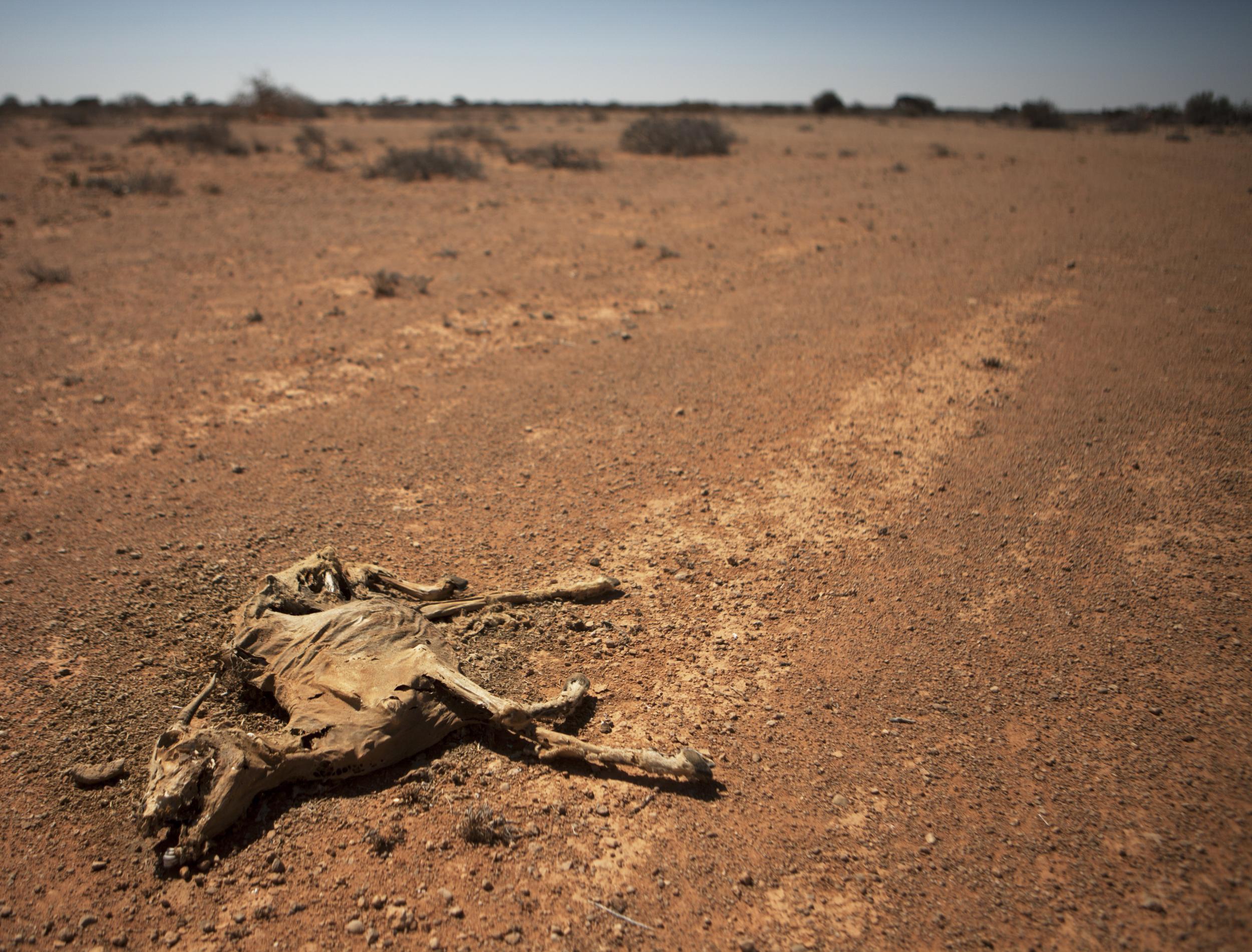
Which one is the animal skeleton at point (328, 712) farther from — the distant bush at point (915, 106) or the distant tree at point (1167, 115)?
the distant bush at point (915, 106)

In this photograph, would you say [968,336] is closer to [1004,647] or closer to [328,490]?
[1004,647]

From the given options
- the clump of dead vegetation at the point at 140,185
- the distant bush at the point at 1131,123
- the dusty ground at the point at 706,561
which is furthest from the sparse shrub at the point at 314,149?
the distant bush at the point at 1131,123

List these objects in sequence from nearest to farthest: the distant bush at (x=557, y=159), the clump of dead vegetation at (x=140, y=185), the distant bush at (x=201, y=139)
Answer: the clump of dead vegetation at (x=140, y=185) → the distant bush at (x=557, y=159) → the distant bush at (x=201, y=139)

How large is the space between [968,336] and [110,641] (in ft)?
25.7

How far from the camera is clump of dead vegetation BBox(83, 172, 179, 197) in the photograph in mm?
16531

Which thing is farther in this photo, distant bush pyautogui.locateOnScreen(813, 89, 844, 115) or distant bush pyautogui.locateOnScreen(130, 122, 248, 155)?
distant bush pyautogui.locateOnScreen(813, 89, 844, 115)

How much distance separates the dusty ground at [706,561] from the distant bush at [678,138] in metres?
14.6

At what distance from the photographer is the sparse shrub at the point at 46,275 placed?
34.1 ft

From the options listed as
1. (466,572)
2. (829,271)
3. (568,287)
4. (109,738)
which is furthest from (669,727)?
(829,271)

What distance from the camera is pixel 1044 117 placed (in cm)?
3156

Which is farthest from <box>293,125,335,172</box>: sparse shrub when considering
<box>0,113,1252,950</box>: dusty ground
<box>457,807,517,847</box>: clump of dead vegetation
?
<box>457,807,517,847</box>: clump of dead vegetation

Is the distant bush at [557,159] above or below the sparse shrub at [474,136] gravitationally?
below

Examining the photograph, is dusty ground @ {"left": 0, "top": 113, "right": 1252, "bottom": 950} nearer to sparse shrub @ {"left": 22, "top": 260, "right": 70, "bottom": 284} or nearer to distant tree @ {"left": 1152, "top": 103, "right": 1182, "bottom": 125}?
sparse shrub @ {"left": 22, "top": 260, "right": 70, "bottom": 284}

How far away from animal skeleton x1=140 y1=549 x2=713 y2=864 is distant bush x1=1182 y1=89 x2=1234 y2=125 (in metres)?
31.2
